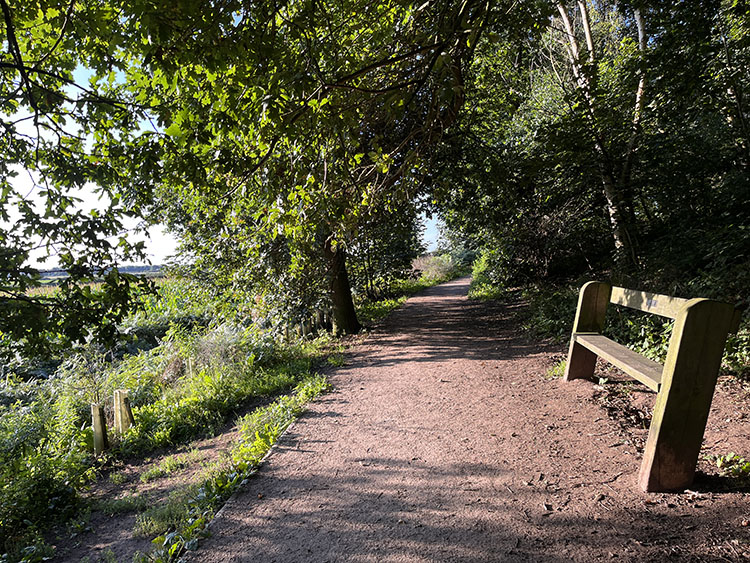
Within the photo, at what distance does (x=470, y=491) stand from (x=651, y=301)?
1.99 metres

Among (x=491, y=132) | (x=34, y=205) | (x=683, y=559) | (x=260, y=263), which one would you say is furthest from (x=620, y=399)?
(x=491, y=132)

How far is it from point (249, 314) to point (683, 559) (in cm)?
790

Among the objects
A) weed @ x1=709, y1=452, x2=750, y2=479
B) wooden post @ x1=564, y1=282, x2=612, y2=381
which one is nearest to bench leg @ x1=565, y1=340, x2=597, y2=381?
wooden post @ x1=564, y1=282, x2=612, y2=381

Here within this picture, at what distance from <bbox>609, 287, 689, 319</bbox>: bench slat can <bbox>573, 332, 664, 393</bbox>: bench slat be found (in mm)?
373

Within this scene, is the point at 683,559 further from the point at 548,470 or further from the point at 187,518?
the point at 187,518

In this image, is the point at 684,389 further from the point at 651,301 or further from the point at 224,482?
the point at 224,482

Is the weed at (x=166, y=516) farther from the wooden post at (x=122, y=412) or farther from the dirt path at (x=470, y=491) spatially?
the wooden post at (x=122, y=412)

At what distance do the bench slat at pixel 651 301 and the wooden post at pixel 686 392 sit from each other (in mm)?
155

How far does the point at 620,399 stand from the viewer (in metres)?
4.30

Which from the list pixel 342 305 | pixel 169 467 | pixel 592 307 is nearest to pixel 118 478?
pixel 169 467

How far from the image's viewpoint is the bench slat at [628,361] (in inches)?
112

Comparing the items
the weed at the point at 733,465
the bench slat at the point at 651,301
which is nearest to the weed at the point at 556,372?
the bench slat at the point at 651,301

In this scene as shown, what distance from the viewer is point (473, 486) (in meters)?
3.12

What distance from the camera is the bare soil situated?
7.95 feet
